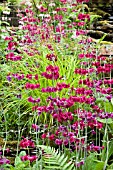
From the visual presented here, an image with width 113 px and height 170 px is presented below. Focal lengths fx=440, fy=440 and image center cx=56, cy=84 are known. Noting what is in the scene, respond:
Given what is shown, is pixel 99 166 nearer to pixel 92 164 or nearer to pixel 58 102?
pixel 92 164

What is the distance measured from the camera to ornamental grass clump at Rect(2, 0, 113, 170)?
2447 mm

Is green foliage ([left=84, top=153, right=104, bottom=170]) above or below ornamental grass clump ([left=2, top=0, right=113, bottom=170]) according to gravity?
below

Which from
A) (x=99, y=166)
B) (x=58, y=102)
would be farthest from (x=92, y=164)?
(x=58, y=102)

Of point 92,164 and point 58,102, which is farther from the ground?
point 58,102

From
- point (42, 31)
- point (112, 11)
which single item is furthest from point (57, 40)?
point (112, 11)

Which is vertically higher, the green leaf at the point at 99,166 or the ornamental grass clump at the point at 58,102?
the ornamental grass clump at the point at 58,102

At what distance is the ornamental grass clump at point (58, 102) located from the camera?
2447mm

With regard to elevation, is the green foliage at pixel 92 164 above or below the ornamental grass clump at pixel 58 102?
below

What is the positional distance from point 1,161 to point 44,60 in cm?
183

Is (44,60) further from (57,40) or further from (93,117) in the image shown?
(93,117)

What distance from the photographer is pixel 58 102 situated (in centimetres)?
242

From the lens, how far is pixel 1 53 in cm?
451

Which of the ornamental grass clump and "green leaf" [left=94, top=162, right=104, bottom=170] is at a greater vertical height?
the ornamental grass clump

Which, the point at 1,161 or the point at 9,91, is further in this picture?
the point at 9,91
